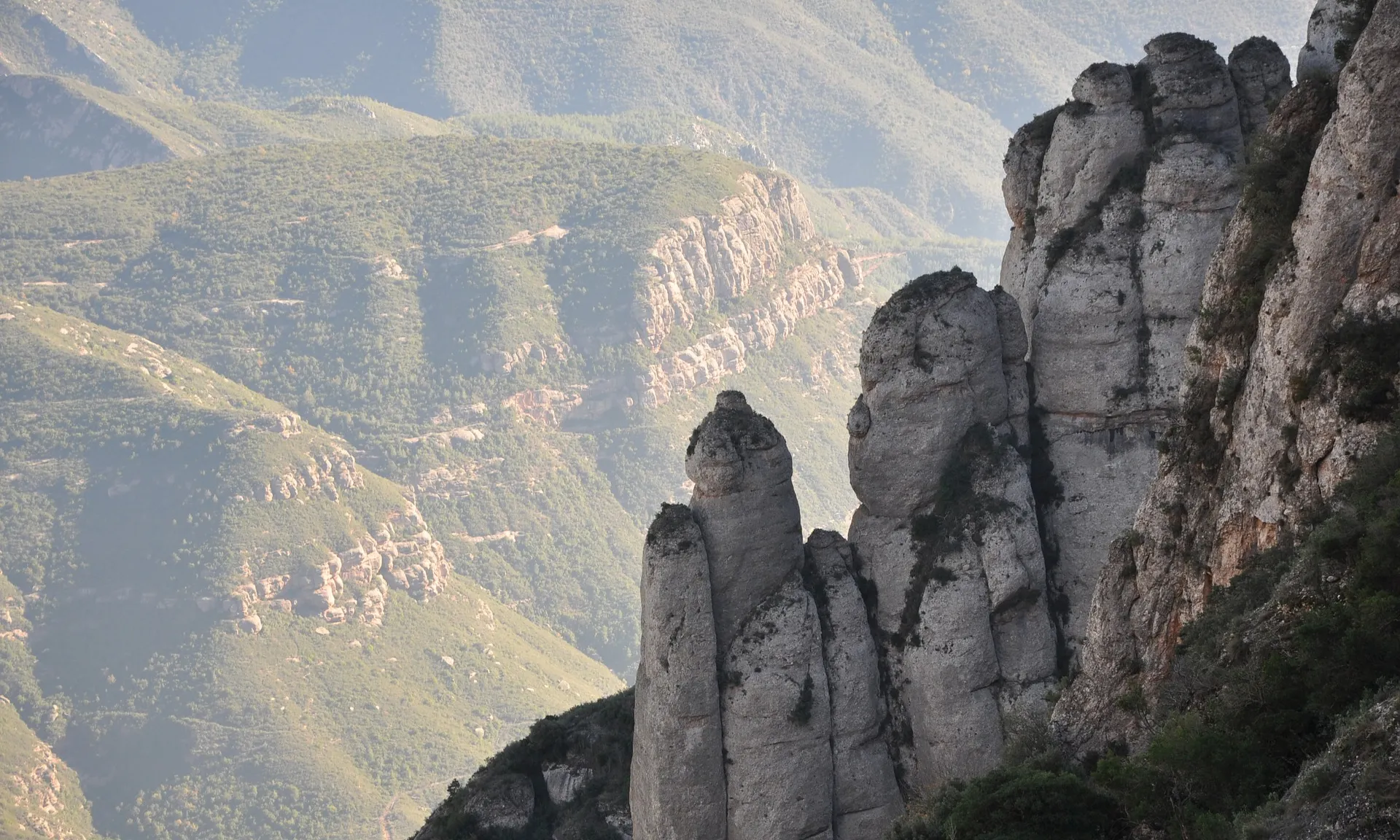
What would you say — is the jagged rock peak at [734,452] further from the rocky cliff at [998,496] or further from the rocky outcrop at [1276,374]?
the rocky outcrop at [1276,374]

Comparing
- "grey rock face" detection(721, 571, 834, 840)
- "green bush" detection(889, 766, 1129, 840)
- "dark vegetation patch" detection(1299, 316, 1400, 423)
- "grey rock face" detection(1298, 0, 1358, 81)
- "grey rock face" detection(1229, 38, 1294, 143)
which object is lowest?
"green bush" detection(889, 766, 1129, 840)

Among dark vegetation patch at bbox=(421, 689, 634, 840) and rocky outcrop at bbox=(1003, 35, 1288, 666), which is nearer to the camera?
rocky outcrop at bbox=(1003, 35, 1288, 666)

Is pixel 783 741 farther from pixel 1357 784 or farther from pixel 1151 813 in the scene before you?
pixel 1357 784

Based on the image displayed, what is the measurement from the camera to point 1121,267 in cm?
5778

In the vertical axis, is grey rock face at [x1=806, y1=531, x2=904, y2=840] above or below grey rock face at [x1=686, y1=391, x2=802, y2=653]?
below

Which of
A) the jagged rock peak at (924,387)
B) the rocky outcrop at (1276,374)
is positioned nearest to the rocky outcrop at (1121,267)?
the jagged rock peak at (924,387)

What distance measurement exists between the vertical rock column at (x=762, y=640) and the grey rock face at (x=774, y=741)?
2 centimetres

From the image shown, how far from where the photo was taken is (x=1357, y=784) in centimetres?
2405

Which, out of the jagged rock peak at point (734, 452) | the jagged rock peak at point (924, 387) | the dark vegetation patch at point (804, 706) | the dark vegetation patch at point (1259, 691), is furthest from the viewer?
the jagged rock peak at point (924, 387)

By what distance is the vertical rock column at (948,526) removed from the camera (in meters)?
55.0

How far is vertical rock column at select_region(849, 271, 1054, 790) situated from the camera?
181 ft

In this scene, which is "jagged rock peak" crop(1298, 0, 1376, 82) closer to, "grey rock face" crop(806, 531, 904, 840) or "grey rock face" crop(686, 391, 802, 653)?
"grey rock face" crop(686, 391, 802, 653)

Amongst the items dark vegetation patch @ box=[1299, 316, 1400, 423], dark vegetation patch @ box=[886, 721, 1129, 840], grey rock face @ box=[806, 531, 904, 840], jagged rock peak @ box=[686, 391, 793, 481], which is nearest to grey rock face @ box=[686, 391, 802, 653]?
jagged rock peak @ box=[686, 391, 793, 481]

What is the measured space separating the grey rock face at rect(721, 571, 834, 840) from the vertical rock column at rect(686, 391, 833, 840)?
0.08 ft
